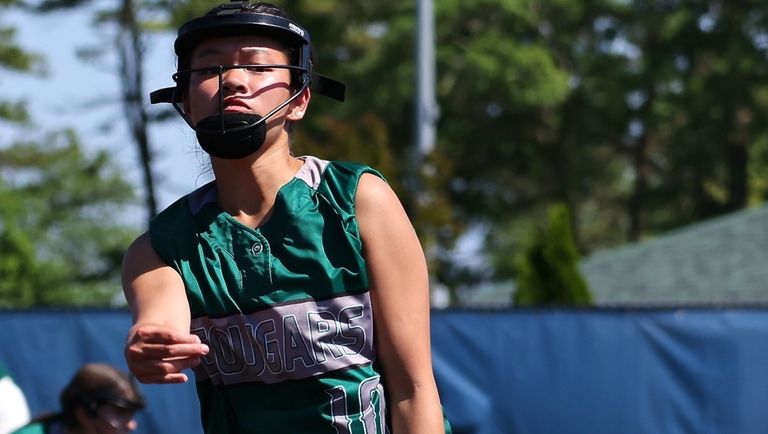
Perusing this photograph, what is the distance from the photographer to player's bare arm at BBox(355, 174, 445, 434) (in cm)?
261

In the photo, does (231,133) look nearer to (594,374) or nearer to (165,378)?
(165,378)

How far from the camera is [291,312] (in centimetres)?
259

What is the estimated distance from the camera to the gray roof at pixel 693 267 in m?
17.1

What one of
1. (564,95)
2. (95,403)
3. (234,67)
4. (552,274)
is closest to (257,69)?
(234,67)

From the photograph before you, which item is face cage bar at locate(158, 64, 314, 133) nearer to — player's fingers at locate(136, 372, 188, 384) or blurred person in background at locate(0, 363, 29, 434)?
player's fingers at locate(136, 372, 188, 384)

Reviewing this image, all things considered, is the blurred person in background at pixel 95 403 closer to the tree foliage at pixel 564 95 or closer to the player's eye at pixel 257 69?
the player's eye at pixel 257 69

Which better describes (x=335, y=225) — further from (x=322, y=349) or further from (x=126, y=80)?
(x=126, y=80)

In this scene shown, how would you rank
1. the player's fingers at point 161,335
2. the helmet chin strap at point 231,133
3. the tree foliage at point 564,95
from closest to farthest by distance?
the player's fingers at point 161,335 → the helmet chin strap at point 231,133 → the tree foliage at point 564,95

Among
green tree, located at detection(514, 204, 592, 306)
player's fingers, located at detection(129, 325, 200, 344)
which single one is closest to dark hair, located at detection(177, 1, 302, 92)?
player's fingers, located at detection(129, 325, 200, 344)

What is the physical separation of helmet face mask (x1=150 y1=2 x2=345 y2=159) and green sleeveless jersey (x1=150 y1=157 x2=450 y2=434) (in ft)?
0.50

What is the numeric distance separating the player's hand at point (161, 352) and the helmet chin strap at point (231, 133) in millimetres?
392

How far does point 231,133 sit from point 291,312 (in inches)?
14.7

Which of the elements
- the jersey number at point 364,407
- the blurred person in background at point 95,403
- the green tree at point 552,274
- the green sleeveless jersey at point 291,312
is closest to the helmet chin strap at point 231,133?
the green sleeveless jersey at point 291,312

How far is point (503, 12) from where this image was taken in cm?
3077
